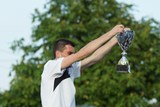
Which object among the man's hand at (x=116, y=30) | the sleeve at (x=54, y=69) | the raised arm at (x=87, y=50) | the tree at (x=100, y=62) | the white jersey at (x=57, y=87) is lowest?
the white jersey at (x=57, y=87)

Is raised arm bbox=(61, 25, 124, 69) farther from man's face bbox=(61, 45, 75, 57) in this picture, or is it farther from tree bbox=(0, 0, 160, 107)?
tree bbox=(0, 0, 160, 107)

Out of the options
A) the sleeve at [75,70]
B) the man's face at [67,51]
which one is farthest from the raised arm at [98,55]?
the man's face at [67,51]

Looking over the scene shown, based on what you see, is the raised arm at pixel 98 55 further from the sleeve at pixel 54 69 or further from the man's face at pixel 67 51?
the sleeve at pixel 54 69

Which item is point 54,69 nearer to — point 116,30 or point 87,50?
point 87,50

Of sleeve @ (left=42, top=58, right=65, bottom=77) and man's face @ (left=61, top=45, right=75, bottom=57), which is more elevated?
man's face @ (left=61, top=45, right=75, bottom=57)

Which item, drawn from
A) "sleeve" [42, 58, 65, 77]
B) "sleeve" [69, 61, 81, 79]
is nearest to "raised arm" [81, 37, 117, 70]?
"sleeve" [69, 61, 81, 79]

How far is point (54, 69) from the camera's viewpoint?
5.29 m

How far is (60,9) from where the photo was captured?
21938 mm

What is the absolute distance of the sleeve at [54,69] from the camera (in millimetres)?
5246

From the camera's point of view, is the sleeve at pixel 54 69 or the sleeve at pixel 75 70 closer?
the sleeve at pixel 54 69

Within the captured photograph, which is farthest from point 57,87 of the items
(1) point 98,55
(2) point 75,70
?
(1) point 98,55

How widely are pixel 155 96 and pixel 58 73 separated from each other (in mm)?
16759

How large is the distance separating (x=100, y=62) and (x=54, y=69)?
15.1 metres

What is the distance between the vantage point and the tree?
67.7ft
